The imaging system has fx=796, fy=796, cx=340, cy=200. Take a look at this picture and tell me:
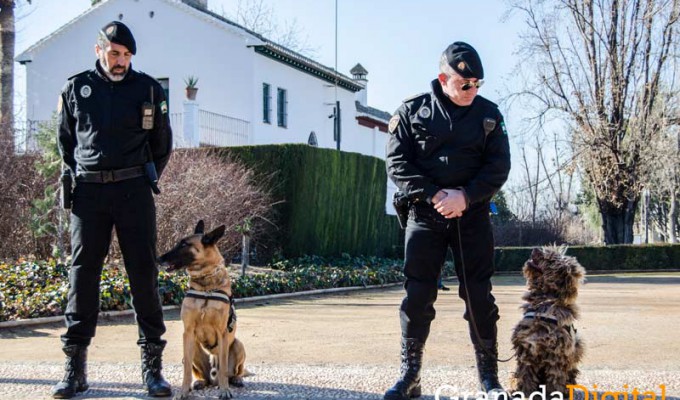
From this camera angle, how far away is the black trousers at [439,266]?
5.16m

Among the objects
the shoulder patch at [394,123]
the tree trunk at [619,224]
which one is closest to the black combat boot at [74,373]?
the shoulder patch at [394,123]

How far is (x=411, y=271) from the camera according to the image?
5188 mm

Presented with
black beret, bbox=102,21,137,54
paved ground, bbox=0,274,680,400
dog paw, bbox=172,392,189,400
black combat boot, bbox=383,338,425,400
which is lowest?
paved ground, bbox=0,274,680,400

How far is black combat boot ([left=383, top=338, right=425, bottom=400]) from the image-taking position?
5078mm

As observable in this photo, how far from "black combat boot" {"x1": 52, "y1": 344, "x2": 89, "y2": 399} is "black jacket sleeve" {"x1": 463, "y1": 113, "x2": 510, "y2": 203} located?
2.84 meters

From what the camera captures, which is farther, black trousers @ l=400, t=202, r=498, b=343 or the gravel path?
the gravel path

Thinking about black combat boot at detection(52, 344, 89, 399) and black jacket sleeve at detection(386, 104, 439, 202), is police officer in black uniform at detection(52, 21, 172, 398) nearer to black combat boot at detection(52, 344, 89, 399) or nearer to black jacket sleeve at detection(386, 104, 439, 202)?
black combat boot at detection(52, 344, 89, 399)

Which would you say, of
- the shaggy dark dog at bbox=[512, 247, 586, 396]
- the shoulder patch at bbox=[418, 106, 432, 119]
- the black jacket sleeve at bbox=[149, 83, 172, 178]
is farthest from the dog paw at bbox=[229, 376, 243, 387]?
the shoulder patch at bbox=[418, 106, 432, 119]

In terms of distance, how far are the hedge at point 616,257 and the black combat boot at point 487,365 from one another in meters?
21.4

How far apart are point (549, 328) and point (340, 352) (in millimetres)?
2882

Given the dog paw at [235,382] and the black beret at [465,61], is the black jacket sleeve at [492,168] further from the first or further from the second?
the dog paw at [235,382]

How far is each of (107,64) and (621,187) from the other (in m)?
27.0

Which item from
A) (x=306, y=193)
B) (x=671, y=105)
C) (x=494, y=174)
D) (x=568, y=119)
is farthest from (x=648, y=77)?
(x=494, y=174)

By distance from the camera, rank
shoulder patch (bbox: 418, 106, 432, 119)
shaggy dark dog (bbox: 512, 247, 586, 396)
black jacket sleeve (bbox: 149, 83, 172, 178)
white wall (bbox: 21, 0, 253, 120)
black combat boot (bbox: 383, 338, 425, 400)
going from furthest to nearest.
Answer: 1. white wall (bbox: 21, 0, 253, 120)
2. black jacket sleeve (bbox: 149, 83, 172, 178)
3. shoulder patch (bbox: 418, 106, 432, 119)
4. black combat boot (bbox: 383, 338, 425, 400)
5. shaggy dark dog (bbox: 512, 247, 586, 396)
